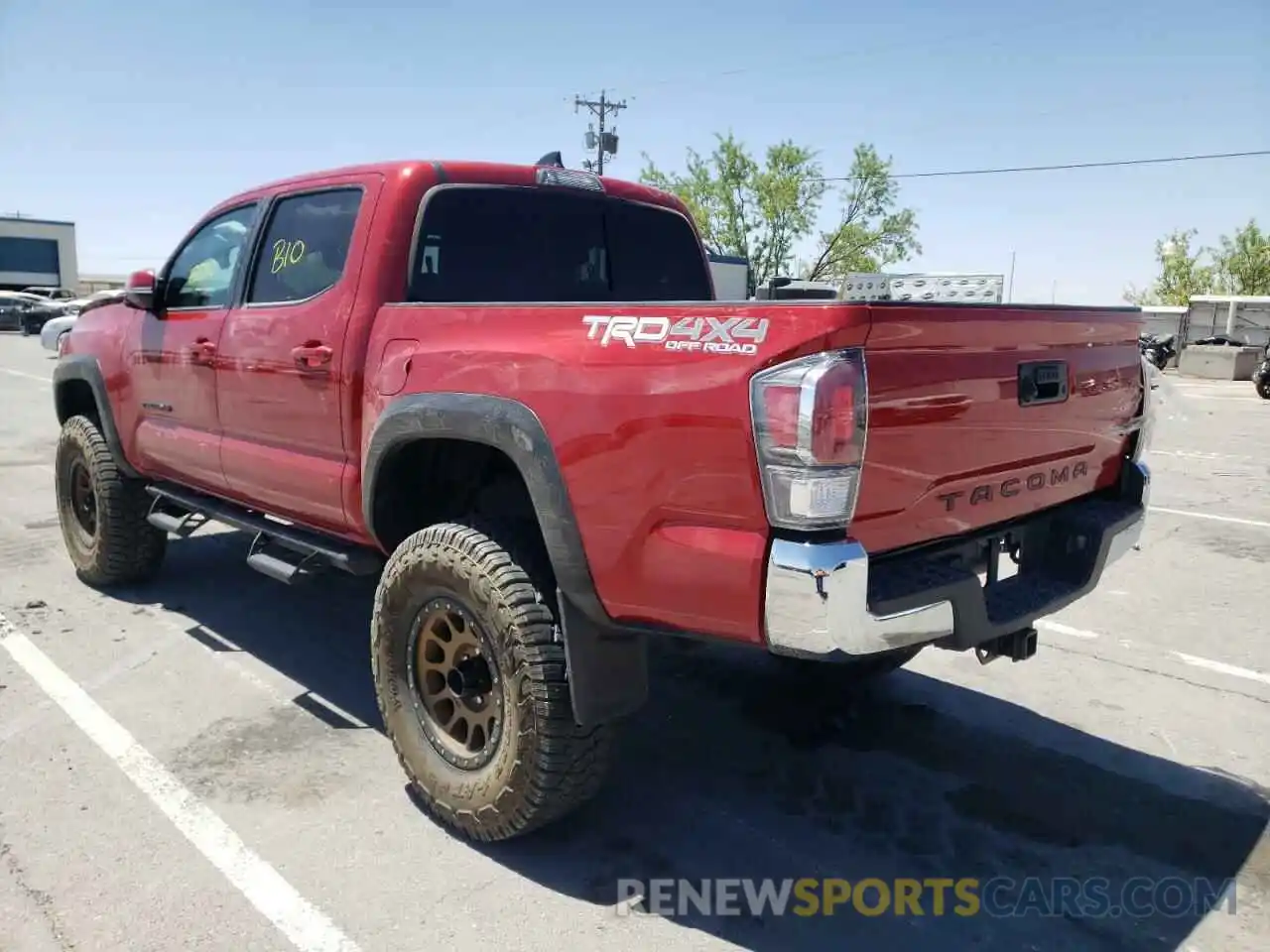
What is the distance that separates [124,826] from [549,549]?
67.9 inches

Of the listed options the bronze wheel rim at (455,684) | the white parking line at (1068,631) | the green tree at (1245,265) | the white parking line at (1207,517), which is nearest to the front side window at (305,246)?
the bronze wheel rim at (455,684)

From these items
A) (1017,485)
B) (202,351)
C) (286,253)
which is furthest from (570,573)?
(202,351)

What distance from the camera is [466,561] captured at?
2.84 m

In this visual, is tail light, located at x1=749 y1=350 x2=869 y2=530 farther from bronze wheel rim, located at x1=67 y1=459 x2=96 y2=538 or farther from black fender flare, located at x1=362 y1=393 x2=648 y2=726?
bronze wheel rim, located at x1=67 y1=459 x2=96 y2=538

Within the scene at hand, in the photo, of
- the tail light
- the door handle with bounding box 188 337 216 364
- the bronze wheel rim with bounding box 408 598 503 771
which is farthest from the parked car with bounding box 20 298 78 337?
the tail light

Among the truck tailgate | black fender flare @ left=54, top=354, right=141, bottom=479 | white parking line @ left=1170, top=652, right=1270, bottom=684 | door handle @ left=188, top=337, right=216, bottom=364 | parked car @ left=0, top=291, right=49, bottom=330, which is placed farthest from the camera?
parked car @ left=0, top=291, right=49, bottom=330

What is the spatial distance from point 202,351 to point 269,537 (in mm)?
939

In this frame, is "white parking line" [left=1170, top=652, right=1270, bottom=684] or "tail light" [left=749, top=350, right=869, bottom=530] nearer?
"tail light" [left=749, top=350, right=869, bottom=530]

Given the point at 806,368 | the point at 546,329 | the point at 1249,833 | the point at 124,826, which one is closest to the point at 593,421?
the point at 546,329

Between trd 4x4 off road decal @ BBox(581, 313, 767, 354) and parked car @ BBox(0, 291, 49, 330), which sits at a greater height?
parked car @ BBox(0, 291, 49, 330)

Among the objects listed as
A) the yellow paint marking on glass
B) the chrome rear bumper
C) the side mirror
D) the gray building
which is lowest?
the chrome rear bumper

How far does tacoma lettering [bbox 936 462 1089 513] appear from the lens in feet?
8.52

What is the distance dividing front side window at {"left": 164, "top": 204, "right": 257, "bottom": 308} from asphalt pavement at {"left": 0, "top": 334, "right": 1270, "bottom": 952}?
168cm

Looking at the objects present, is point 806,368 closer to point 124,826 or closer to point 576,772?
point 576,772
